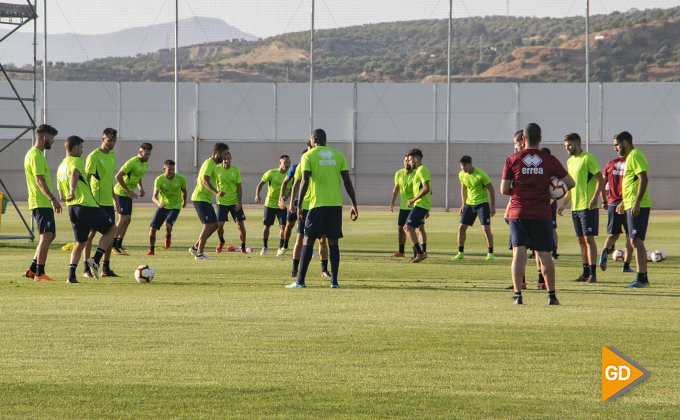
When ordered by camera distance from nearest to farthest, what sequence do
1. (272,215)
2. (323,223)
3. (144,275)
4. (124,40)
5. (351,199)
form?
(323,223), (351,199), (144,275), (272,215), (124,40)

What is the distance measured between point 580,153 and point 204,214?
7.29 meters

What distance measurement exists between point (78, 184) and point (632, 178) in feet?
25.1

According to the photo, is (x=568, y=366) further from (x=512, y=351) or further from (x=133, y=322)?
(x=133, y=322)

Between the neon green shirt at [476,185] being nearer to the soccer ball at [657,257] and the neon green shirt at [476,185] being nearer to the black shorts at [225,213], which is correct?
the soccer ball at [657,257]

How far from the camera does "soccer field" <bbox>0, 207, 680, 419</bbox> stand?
4355 millimetres

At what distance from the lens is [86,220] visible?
10.5 meters

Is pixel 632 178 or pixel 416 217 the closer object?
pixel 632 178

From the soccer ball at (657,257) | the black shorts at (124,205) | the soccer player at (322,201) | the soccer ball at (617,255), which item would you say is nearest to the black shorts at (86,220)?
the soccer player at (322,201)

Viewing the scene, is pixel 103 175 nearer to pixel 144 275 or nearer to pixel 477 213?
pixel 144 275

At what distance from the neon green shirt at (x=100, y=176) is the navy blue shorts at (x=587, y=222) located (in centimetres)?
682

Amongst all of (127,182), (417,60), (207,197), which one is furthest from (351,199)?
(417,60)

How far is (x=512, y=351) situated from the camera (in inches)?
227

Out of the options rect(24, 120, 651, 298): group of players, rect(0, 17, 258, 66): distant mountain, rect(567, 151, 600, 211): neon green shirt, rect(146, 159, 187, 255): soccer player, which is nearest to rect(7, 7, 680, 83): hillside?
rect(0, 17, 258, 66): distant mountain

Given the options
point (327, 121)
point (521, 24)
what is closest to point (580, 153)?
point (327, 121)
